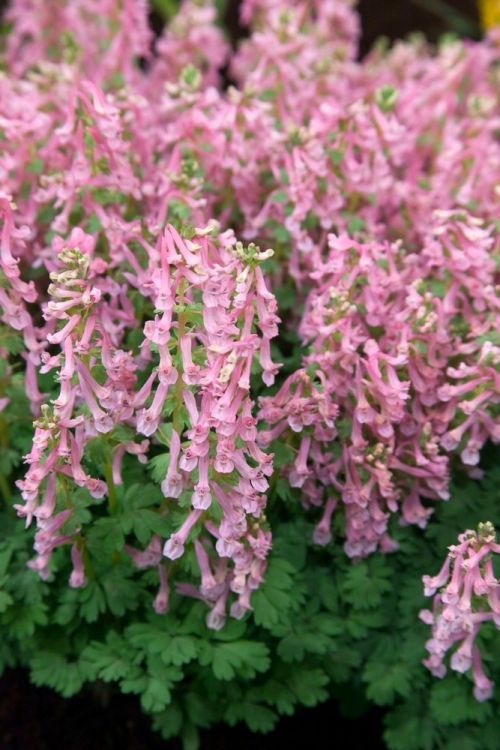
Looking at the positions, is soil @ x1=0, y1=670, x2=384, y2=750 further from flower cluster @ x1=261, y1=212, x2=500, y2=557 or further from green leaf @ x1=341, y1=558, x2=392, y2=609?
flower cluster @ x1=261, y1=212, x2=500, y2=557

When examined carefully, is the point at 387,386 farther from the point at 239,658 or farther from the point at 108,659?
the point at 108,659

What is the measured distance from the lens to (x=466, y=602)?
2096 mm

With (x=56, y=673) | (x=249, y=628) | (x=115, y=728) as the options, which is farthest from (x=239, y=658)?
(x=115, y=728)

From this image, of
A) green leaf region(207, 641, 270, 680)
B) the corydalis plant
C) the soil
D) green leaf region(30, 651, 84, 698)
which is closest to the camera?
Result: the corydalis plant

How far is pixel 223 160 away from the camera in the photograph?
281 centimetres

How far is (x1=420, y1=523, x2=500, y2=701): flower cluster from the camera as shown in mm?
2084

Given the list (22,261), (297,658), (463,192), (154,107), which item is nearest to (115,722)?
(297,658)

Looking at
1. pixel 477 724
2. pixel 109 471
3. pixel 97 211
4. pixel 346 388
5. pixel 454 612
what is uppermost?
pixel 97 211

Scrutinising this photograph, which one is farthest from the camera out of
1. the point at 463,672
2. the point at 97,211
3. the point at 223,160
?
the point at 223,160

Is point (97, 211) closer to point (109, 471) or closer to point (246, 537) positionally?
point (109, 471)

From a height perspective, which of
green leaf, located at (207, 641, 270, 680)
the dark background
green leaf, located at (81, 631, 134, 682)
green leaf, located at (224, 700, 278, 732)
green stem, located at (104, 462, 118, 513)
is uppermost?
green stem, located at (104, 462, 118, 513)

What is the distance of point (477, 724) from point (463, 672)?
234 mm

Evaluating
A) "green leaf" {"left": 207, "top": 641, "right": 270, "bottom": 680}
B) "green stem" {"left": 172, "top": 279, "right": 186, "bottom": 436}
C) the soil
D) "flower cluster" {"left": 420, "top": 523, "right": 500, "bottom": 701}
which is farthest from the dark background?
"green stem" {"left": 172, "top": 279, "right": 186, "bottom": 436}

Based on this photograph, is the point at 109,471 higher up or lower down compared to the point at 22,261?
lower down
